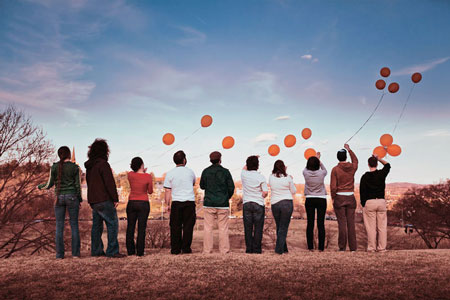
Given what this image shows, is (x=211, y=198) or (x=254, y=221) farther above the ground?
(x=211, y=198)

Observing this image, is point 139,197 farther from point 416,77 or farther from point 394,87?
point 416,77

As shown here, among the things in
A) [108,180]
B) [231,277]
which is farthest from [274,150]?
[231,277]

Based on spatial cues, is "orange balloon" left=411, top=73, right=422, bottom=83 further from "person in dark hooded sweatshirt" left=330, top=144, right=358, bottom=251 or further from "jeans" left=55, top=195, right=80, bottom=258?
"jeans" left=55, top=195, right=80, bottom=258

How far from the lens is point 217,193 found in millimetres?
7414

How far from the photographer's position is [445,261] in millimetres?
6480

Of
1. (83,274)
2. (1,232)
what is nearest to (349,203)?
(83,274)

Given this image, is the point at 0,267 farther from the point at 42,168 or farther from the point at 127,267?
the point at 42,168

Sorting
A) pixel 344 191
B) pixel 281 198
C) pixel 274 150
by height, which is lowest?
pixel 281 198

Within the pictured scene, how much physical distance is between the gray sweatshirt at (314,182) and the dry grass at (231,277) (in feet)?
4.48

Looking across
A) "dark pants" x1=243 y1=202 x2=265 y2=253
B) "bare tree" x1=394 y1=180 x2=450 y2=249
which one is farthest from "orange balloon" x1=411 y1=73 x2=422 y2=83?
"bare tree" x1=394 y1=180 x2=450 y2=249

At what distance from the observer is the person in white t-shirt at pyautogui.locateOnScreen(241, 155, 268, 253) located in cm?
746

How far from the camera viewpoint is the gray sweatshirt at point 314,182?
773 centimetres

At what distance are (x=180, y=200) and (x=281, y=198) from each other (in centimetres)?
192

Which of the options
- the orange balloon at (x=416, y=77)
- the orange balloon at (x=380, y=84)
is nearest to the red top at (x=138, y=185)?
the orange balloon at (x=380, y=84)
